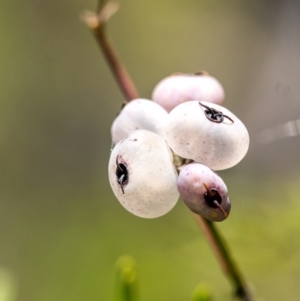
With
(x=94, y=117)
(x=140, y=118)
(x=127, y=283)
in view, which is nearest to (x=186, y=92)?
(x=140, y=118)

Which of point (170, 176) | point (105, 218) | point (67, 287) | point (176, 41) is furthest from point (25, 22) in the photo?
point (170, 176)

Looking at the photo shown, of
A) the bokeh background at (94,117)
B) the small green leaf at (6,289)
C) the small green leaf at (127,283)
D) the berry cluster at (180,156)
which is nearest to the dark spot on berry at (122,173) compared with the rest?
the berry cluster at (180,156)

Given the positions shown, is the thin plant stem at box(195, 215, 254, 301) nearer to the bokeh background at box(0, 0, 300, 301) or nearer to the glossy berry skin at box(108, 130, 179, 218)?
the glossy berry skin at box(108, 130, 179, 218)

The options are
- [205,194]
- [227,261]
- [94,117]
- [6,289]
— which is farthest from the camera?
[94,117]

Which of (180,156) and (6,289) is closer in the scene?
(180,156)

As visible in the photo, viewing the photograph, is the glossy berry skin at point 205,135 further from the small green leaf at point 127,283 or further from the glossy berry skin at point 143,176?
the small green leaf at point 127,283

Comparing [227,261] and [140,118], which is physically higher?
[140,118]

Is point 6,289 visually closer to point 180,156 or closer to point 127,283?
point 127,283

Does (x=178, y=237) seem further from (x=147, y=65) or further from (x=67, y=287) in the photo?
(x=147, y=65)
